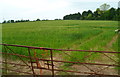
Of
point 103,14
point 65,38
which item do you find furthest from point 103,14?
point 65,38

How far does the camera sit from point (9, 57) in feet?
17.1

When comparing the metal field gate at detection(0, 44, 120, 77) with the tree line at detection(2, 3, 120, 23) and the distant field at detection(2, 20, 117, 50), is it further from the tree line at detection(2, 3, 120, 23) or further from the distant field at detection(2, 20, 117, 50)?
the tree line at detection(2, 3, 120, 23)

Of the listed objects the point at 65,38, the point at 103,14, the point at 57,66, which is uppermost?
the point at 103,14

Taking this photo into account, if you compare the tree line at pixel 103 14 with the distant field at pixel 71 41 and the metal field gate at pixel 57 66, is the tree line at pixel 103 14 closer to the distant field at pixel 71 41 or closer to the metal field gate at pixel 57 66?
the distant field at pixel 71 41

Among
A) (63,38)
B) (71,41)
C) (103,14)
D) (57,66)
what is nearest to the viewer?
(57,66)

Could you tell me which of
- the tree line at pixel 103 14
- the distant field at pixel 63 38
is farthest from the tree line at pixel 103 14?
the distant field at pixel 63 38

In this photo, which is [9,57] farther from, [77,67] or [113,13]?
[113,13]

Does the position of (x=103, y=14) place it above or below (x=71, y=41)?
above

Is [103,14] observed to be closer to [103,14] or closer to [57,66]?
[103,14]

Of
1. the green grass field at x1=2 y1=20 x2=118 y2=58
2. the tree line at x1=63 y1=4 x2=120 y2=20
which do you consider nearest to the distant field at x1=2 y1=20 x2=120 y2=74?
Answer: the green grass field at x1=2 y1=20 x2=118 y2=58

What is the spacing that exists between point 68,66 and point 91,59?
1172 mm

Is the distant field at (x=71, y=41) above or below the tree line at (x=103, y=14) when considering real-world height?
below

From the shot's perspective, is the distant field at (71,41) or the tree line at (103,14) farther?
the tree line at (103,14)

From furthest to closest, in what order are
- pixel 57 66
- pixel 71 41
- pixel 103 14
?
pixel 103 14, pixel 71 41, pixel 57 66
